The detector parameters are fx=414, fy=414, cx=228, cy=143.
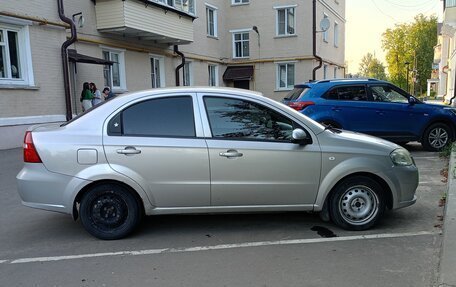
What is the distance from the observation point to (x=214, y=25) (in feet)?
81.2

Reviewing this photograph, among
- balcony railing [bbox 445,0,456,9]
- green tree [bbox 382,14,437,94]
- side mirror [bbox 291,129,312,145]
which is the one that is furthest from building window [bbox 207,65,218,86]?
green tree [bbox 382,14,437,94]

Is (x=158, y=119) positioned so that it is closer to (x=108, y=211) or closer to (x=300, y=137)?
(x=108, y=211)

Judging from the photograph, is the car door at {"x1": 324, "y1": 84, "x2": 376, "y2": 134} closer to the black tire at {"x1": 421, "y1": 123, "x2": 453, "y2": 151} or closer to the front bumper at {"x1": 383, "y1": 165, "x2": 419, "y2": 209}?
the black tire at {"x1": 421, "y1": 123, "x2": 453, "y2": 151}

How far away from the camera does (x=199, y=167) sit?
4.55 metres

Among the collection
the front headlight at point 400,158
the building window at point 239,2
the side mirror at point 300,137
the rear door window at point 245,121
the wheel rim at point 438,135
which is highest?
the building window at point 239,2

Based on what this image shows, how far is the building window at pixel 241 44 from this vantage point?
26.2 meters

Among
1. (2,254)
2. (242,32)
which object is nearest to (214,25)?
(242,32)

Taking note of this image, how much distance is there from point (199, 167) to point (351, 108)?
20.0 ft

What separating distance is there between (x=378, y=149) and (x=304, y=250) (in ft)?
4.88

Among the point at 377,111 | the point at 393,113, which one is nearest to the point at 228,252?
the point at 377,111

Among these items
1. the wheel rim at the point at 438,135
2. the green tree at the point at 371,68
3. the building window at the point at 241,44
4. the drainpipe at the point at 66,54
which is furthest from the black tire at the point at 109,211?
the green tree at the point at 371,68

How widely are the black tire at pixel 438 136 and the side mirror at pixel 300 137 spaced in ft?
21.0

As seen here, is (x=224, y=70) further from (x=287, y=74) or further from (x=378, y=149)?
(x=378, y=149)

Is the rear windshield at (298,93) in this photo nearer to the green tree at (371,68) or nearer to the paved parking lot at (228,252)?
the paved parking lot at (228,252)
